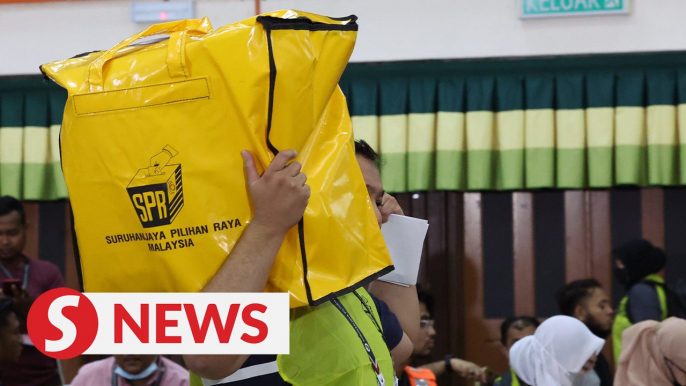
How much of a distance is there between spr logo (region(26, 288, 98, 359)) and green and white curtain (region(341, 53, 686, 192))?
228 centimetres

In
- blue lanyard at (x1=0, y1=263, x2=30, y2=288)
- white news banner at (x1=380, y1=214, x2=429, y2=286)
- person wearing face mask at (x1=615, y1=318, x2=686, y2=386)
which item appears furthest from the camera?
blue lanyard at (x1=0, y1=263, x2=30, y2=288)

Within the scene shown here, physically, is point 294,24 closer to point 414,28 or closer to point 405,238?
point 405,238

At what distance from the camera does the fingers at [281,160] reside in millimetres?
888

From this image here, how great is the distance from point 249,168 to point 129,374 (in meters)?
2.08

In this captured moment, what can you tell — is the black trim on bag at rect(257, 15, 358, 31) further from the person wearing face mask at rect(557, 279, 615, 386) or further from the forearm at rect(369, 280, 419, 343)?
the person wearing face mask at rect(557, 279, 615, 386)

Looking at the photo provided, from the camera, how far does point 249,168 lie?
89cm

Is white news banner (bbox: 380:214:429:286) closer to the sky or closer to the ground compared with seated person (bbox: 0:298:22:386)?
closer to the sky

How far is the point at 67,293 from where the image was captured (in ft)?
3.58

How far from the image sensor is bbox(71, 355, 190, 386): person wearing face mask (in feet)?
8.87

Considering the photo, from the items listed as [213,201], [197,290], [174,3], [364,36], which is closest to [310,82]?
[213,201]

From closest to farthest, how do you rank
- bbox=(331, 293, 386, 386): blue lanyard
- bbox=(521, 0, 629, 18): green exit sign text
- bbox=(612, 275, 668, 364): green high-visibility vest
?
bbox=(331, 293, 386, 386): blue lanyard, bbox=(612, 275, 668, 364): green high-visibility vest, bbox=(521, 0, 629, 18): green exit sign text

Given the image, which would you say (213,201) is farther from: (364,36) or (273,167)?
(364,36)

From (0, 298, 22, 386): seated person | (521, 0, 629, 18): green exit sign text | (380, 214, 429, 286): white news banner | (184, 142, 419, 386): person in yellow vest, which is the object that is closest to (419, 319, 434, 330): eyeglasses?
(521, 0, 629, 18): green exit sign text

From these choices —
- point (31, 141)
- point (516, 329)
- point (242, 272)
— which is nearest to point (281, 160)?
point (242, 272)
